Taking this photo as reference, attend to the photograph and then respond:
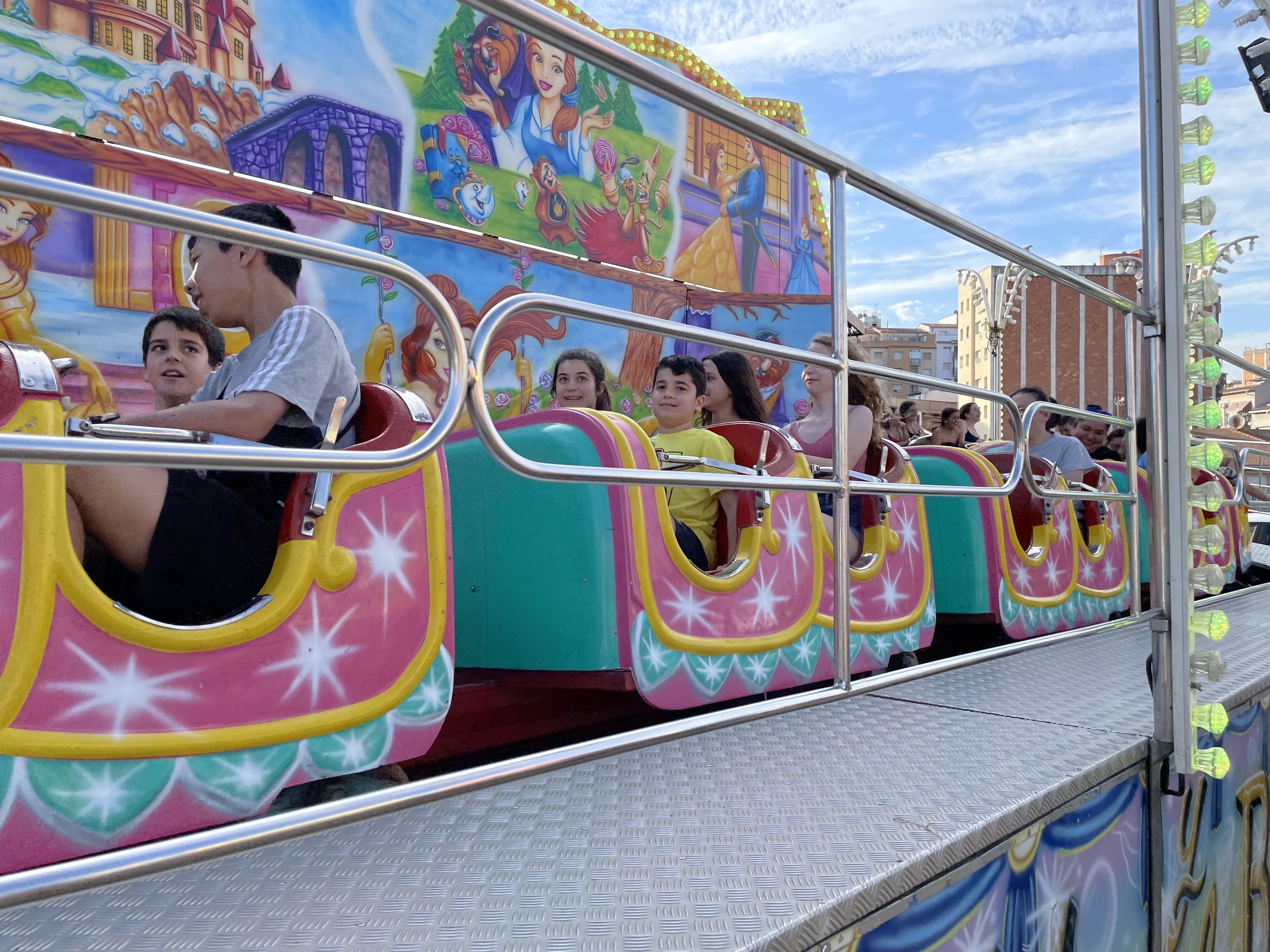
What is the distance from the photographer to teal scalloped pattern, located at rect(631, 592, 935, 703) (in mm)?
1764

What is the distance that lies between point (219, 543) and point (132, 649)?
0.80 feet

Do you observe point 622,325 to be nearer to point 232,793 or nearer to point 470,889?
point 470,889

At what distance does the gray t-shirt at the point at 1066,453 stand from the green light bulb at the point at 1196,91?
7.84 feet

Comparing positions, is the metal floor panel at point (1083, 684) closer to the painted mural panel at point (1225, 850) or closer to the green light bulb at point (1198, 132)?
the painted mural panel at point (1225, 850)

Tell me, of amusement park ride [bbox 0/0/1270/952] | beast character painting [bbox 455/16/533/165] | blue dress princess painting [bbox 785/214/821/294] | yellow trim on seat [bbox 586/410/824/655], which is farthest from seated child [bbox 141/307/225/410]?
blue dress princess painting [bbox 785/214/821/294]

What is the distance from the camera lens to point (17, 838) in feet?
3.09

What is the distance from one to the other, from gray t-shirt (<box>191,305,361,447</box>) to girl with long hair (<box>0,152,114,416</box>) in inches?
82.1

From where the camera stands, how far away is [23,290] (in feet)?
10.6

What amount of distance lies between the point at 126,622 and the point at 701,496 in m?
1.42

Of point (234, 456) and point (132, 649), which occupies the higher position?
point (234, 456)

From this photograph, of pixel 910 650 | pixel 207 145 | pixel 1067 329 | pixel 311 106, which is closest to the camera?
pixel 910 650

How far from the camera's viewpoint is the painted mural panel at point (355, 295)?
3.24 m

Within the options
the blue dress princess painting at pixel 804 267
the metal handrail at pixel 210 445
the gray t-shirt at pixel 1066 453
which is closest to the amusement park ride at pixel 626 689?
the metal handrail at pixel 210 445

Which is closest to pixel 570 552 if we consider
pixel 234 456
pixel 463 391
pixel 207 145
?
pixel 463 391
